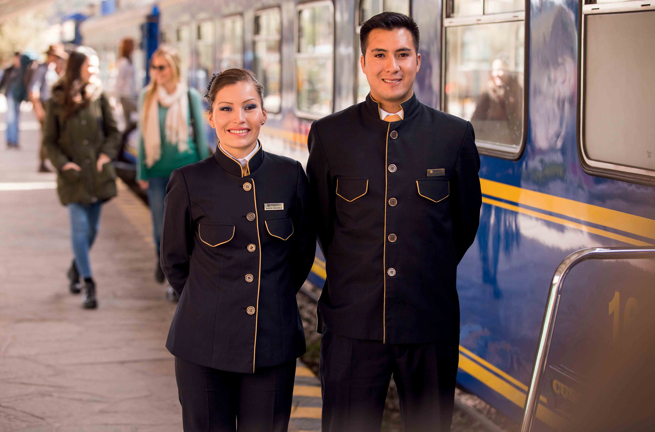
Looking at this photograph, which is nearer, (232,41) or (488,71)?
(488,71)

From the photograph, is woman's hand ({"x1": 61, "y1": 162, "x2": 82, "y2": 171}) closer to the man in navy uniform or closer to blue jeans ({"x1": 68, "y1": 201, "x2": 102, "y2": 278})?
Answer: blue jeans ({"x1": 68, "y1": 201, "x2": 102, "y2": 278})

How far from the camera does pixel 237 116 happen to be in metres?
2.73

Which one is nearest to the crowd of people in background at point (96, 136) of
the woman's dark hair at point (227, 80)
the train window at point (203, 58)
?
the woman's dark hair at point (227, 80)

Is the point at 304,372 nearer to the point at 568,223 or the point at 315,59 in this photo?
the point at 568,223

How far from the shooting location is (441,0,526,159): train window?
3.89m

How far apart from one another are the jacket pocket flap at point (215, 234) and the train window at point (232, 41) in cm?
615

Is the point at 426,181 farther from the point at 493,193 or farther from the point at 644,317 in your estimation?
the point at 493,193

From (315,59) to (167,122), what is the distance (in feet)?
4.18

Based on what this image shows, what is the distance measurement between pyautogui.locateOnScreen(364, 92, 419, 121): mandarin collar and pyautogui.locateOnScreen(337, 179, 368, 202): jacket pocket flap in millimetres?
219

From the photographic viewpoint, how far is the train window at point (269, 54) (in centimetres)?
753

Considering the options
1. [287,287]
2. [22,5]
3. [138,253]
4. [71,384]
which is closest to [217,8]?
[138,253]

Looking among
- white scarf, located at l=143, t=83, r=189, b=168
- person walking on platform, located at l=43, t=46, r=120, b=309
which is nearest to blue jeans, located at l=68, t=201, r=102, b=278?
person walking on platform, located at l=43, t=46, r=120, b=309

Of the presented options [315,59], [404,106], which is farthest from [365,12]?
[404,106]

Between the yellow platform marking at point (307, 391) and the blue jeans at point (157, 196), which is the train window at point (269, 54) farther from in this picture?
the yellow platform marking at point (307, 391)
